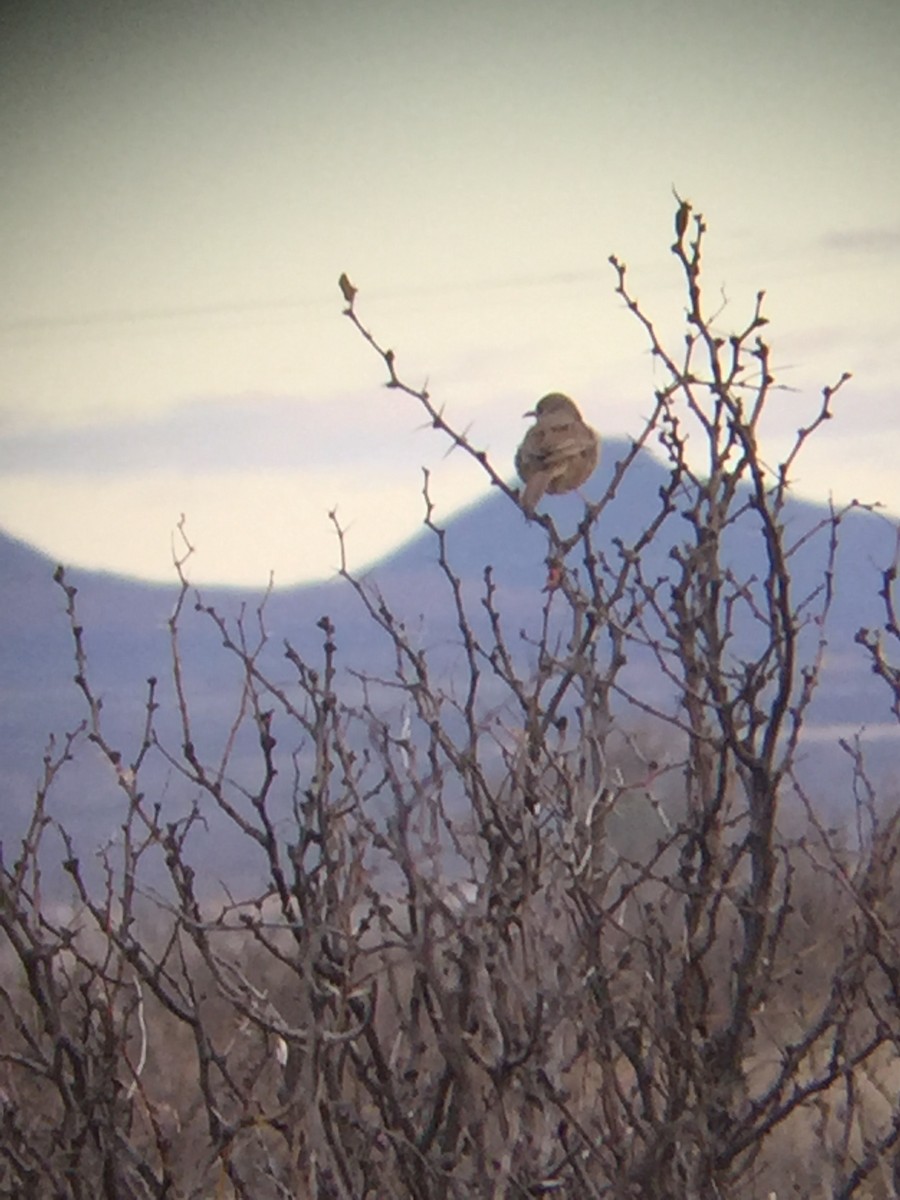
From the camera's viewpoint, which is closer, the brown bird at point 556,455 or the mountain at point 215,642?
the brown bird at point 556,455

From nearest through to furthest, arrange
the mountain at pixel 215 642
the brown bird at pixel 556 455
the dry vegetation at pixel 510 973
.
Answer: the dry vegetation at pixel 510 973 → the brown bird at pixel 556 455 → the mountain at pixel 215 642

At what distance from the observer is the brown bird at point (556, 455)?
3.56m

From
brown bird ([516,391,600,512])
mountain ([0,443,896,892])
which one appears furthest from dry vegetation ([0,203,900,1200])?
mountain ([0,443,896,892])

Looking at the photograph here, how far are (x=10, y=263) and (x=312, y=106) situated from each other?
908 mm

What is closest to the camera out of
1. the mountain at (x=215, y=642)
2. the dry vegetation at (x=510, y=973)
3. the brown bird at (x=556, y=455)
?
the dry vegetation at (x=510, y=973)

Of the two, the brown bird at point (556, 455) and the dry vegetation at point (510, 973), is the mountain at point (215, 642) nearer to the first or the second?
the brown bird at point (556, 455)

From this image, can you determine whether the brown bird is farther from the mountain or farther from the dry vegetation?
the dry vegetation

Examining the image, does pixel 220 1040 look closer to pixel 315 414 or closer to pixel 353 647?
pixel 353 647

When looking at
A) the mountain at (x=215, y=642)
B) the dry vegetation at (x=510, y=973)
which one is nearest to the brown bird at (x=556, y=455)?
the mountain at (x=215, y=642)

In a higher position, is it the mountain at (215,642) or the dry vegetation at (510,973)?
the mountain at (215,642)

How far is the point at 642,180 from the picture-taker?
4035 millimetres

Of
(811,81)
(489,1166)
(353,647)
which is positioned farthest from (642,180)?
(489,1166)

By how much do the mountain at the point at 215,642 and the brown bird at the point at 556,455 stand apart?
15.9 inches

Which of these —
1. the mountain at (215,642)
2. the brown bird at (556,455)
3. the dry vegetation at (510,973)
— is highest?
the brown bird at (556,455)
